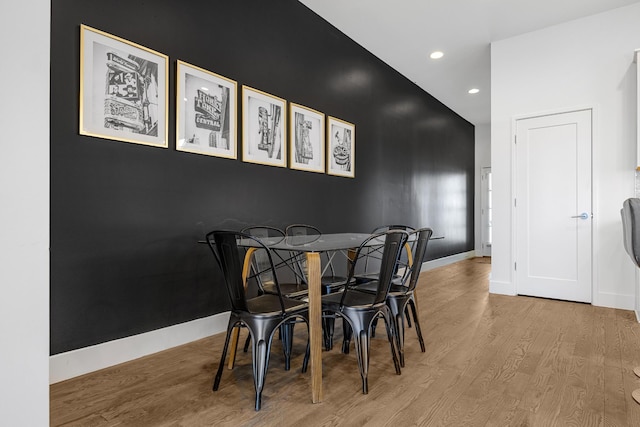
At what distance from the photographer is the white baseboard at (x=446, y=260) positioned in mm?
6312

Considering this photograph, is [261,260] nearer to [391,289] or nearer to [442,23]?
[391,289]

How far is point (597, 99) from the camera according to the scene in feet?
13.0

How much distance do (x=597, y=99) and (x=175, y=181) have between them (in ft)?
14.7

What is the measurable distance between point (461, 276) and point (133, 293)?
4.99 m

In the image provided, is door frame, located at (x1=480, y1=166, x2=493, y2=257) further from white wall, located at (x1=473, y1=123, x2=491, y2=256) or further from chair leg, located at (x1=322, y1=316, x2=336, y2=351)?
chair leg, located at (x1=322, y1=316, x2=336, y2=351)

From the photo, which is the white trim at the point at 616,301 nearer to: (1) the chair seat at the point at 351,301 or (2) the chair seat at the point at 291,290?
(1) the chair seat at the point at 351,301

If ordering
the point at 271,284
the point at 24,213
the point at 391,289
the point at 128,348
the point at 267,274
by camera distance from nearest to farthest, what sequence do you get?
the point at 24,213 < the point at 128,348 < the point at 391,289 < the point at 271,284 < the point at 267,274

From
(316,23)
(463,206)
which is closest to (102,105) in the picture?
(316,23)

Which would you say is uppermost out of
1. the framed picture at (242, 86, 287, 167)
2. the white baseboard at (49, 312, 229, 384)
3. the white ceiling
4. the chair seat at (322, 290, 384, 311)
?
the white ceiling

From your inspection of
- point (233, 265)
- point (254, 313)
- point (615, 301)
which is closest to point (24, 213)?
point (233, 265)

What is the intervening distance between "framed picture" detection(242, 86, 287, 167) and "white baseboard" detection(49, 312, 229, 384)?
1448mm

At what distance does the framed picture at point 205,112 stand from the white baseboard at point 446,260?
168 inches

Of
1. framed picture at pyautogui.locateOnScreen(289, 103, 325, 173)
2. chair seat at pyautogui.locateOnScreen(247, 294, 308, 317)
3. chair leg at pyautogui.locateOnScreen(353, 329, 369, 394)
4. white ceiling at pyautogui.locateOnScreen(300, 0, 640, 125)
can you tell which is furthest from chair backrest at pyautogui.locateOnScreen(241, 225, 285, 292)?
white ceiling at pyautogui.locateOnScreen(300, 0, 640, 125)

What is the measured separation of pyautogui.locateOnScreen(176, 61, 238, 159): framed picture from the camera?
2.71 meters
